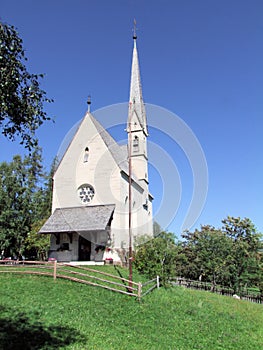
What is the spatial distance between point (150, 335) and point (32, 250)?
3130 cm

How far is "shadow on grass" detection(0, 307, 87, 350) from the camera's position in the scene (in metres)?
8.04

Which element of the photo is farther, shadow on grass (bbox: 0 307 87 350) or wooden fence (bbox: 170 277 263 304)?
wooden fence (bbox: 170 277 263 304)

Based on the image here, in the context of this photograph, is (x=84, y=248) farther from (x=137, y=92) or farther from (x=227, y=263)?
(x=137, y=92)

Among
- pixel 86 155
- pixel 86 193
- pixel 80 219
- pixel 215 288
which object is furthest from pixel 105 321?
pixel 215 288

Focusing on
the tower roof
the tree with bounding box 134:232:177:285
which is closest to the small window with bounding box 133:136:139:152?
the tower roof

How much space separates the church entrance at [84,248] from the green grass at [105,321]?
920 centimetres

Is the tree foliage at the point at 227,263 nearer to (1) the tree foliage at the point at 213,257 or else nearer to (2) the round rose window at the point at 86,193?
(1) the tree foliage at the point at 213,257

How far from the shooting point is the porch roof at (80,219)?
2331cm

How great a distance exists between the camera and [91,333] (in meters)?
9.56

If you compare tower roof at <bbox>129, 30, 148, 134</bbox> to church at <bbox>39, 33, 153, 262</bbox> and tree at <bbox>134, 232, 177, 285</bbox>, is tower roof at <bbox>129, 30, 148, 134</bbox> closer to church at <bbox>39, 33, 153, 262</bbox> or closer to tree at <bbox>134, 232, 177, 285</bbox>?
church at <bbox>39, 33, 153, 262</bbox>

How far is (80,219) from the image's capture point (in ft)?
80.8

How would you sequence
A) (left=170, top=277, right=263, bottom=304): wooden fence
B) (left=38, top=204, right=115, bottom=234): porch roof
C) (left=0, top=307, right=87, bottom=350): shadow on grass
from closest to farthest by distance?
(left=0, top=307, right=87, bottom=350): shadow on grass < (left=38, top=204, right=115, bottom=234): porch roof < (left=170, top=277, right=263, bottom=304): wooden fence

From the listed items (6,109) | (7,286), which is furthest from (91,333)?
(6,109)

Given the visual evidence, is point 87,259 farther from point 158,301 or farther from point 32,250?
point 32,250
